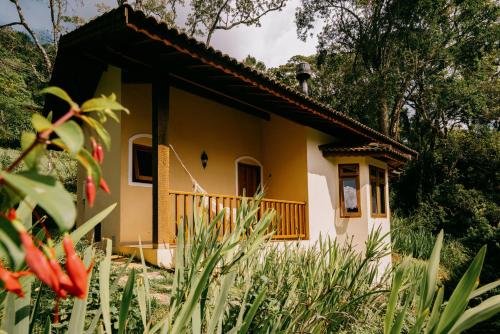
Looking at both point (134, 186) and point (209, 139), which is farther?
point (209, 139)

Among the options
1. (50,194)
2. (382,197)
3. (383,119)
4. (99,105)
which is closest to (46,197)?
(50,194)

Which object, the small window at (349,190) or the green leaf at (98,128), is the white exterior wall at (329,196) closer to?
the small window at (349,190)

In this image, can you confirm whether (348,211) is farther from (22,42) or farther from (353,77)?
(22,42)

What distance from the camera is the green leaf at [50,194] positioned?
352 mm

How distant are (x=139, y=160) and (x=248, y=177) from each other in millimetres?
3118

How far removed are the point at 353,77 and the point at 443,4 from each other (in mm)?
4767

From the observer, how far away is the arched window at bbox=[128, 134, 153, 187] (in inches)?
300

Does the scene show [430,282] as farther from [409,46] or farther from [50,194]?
[409,46]

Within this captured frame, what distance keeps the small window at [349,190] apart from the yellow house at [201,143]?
0.09 feet

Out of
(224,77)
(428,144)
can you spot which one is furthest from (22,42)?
(428,144)

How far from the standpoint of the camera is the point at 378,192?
37.7 ft

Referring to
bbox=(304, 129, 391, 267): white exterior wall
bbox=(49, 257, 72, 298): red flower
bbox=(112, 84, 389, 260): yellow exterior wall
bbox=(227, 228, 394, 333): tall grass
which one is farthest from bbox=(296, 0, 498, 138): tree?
bbox=(49, 257, 72, 298): red flower

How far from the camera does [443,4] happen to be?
58.0 ft

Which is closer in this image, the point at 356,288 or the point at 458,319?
the point at 458,319
